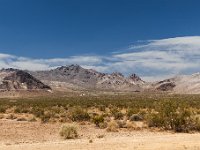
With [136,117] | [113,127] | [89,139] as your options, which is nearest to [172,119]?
[113,127]

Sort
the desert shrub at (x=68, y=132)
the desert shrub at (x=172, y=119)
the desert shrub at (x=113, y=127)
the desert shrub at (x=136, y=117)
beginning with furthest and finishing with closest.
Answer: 1. the desert shrub at (x=136, y=117)
2. the desert shrub at (x=172, y=119)
3. the desert shrub at (x=113, y=127)
4. the desert shrub at (x=68, y=132)

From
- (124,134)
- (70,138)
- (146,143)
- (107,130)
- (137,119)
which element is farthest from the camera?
(137,119)

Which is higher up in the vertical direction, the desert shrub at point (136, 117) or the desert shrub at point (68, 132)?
the desert shrub at point (136, 117)

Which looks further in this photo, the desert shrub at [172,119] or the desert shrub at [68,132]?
the desert shrub at [172,119]

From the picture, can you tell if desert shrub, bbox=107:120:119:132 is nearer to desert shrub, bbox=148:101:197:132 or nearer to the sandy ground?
the sandy ground

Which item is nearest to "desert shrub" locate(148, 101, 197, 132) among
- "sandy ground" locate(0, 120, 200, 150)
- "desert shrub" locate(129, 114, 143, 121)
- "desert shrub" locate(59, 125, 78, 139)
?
→ "sandy ground" locate(0, 120, 200, 150)

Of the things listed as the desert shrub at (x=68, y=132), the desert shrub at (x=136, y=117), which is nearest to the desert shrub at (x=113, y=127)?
the desert shrub at (x=68, y=132)

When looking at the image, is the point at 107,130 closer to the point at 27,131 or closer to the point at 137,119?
the point at 27,131

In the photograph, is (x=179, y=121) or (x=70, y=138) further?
(x=179, y=121)

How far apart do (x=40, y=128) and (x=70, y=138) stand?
7.44 meters

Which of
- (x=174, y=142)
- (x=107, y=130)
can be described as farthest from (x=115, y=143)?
(x=107, y=130)

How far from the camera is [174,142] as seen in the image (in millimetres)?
22750

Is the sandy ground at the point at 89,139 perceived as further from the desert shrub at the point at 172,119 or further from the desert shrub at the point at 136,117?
the desert shrub at the point at 136,117

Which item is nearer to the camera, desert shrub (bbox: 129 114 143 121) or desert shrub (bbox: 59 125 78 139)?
desert shrub (bbox: 59 125 78 139)
